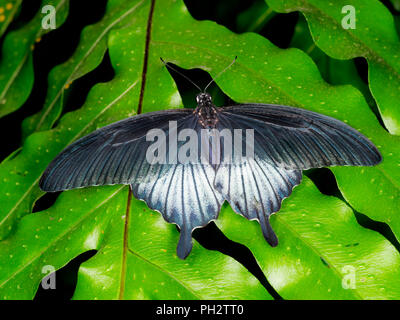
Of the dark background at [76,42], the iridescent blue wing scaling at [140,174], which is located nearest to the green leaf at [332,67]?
the dark background at [76,42]

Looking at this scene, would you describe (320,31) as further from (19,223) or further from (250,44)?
(19,223)

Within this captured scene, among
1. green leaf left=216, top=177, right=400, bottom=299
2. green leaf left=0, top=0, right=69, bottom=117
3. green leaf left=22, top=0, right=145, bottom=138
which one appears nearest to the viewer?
green leaf left=216, top=177, right=400, bottom=299

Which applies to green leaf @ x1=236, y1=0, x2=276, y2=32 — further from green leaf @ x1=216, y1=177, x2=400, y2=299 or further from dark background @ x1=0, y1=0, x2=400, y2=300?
green leaf @ x1=216, y1=177, x2=400, y2=299

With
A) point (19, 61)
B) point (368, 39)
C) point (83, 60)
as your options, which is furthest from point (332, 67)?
point (19, 61)

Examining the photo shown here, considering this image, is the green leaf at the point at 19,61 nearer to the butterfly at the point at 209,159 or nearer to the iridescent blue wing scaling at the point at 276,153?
the butterfly at the point at 209,159

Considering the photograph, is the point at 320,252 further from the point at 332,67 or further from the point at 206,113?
the point at 332,67

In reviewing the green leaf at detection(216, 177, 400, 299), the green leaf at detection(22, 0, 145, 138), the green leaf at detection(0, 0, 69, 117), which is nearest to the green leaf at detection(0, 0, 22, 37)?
the green leaf at detection(0, 0, 69, 117)

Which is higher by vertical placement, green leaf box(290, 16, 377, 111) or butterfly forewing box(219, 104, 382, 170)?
green leaf box(290, 16, 377, 111)

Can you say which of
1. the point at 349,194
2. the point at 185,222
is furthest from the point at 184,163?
the point at 349,194
